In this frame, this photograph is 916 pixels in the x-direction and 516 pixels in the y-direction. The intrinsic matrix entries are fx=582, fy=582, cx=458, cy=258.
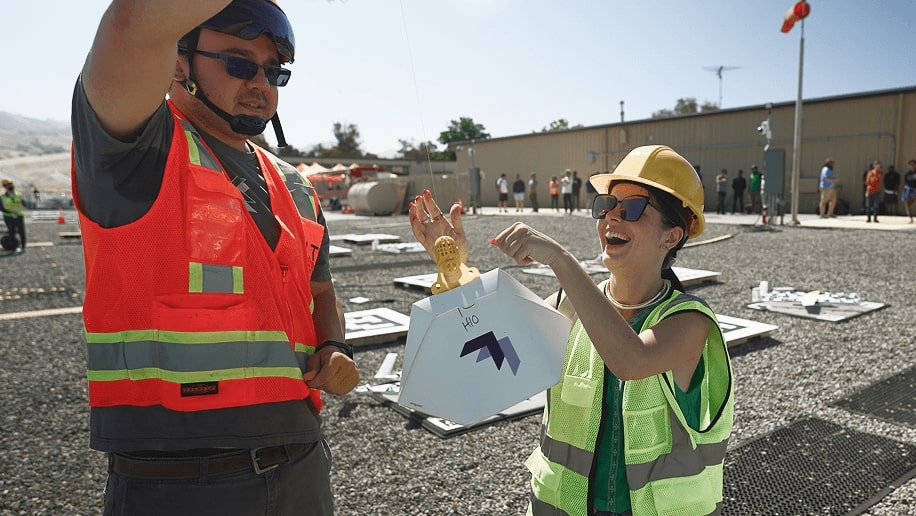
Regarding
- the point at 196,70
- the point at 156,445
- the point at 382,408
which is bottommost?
the point at 382,408

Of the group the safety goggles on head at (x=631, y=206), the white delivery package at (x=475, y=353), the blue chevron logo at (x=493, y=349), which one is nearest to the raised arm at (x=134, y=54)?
the white delivery package at (x=475, y=353)

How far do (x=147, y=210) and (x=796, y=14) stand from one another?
2027 cm

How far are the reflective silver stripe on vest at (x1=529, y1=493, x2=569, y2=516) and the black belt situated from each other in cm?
84

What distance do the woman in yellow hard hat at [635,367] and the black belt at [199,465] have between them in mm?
798

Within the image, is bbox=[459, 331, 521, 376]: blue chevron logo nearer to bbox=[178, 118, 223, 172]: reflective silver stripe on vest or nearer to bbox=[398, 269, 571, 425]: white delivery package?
bbox=[398, 269, 571, 425]: white delivery package

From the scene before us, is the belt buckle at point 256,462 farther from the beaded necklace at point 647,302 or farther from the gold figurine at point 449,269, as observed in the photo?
the beaded necklace at point 647,302

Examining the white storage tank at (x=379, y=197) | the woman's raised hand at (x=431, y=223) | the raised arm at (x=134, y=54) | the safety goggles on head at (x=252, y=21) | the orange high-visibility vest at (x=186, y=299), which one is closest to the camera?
the raised arm at (x=134, y=54)

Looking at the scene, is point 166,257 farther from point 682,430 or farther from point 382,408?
point 382,408

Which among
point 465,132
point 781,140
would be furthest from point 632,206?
point 465,132

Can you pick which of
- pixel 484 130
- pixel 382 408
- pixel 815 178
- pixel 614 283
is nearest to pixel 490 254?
pixel 382 408

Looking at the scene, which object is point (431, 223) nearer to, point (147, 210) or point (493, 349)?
point (493, 349)

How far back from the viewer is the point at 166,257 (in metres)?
1.42

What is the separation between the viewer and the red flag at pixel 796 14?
667 inches

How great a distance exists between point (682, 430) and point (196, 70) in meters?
1.74
